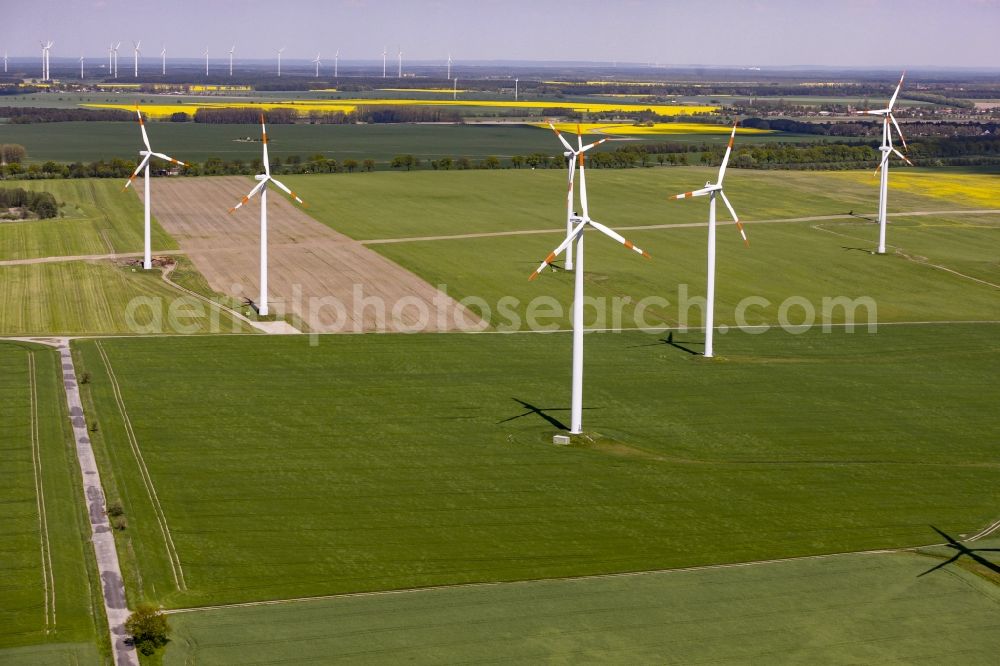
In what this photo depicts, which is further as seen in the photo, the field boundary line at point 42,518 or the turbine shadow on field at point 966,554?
the turbine shadow on field at point 966,554

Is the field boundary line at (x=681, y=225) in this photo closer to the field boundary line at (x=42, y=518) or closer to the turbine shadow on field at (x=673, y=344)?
the turbine shadow on field at (x=673, y=344)

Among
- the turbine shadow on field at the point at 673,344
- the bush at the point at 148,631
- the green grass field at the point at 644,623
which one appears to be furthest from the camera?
the turbine shadow on field at the point at 673,344

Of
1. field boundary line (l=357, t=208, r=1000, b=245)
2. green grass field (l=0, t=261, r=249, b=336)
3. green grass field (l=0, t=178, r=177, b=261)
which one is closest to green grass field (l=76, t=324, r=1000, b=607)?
green grass field (l=0, t=261, r=249, b=336)

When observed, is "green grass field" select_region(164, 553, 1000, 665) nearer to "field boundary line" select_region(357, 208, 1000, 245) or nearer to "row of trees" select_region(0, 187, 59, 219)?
"field boundary line" select_region(357, 208, 1000, 245)

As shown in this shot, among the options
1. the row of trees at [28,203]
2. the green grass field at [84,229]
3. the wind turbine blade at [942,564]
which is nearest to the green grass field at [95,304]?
the green grass field at [84,229]

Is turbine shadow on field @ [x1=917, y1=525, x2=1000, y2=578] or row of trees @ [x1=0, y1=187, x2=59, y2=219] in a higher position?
row of trees @ [x1=0, y1=187, x2=59, y2=219]

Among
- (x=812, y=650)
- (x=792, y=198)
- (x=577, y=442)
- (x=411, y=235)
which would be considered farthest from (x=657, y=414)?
(x=792, y=198)

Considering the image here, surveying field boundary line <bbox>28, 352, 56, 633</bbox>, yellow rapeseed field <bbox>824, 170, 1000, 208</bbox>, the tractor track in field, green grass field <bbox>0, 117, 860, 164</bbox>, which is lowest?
the tractor track in field
